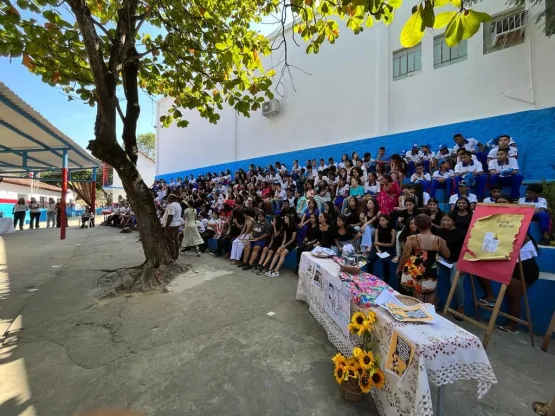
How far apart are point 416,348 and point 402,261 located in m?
1.98

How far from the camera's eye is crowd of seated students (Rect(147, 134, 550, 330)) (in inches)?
182

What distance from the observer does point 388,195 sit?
591 centimetres

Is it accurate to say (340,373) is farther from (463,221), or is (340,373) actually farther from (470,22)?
(463,221)

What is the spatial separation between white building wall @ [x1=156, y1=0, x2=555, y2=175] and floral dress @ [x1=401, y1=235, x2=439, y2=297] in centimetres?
577

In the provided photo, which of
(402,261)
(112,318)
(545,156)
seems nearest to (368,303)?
(402,261)

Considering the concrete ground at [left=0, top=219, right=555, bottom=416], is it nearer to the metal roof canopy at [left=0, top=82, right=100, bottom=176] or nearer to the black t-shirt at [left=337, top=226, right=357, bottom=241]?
the black t-shirt at [left=337, top=226, right=357, bottom=241]

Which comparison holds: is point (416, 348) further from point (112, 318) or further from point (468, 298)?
point (112, 318)

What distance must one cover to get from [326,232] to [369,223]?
0.86m

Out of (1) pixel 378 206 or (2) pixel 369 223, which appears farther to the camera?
(1) pixel 378 206

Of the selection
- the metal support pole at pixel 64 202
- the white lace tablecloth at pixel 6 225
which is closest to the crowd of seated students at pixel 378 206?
the metal support pole at pixel 64 202

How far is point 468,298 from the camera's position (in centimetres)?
379

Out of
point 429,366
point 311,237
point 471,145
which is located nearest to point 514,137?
point 471,145

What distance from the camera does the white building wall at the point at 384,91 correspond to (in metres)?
6.32

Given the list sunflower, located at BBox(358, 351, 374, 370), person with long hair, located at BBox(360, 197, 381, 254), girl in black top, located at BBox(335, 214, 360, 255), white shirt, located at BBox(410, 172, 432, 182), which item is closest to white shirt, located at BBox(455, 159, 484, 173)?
white shirt, located at BBox(410, 172, 432, 182)
